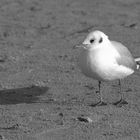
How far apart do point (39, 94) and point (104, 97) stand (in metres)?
0.98

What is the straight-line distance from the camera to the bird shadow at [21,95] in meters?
8.99

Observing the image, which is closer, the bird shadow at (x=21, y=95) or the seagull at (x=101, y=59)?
the seagull at (x=101, y=59)

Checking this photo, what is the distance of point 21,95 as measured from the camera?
30.3ft

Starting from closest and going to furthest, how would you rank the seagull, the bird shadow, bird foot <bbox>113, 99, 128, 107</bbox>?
the seagull → bird foot <bbox>113, 99, 128, 107</bbox> → the bird shadow

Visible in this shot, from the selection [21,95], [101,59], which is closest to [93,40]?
[101,59]

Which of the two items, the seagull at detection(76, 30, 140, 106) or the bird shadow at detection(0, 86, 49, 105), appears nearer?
the seagull at detection(76, 30, 140, 106)

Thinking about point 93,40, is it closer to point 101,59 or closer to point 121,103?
point 101,59

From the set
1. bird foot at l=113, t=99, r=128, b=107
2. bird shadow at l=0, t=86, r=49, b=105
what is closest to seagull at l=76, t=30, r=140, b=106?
bird foot at l=113, t=99, r=128, b=107

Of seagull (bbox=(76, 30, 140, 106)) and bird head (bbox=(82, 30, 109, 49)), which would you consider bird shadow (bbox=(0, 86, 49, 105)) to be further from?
bird head (bbox=(82, 30, 109, 49))

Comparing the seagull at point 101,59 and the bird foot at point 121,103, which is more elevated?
the seagull at point 101,59

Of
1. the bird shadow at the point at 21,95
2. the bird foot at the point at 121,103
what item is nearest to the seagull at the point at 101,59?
the bird foot at the point at 121,103

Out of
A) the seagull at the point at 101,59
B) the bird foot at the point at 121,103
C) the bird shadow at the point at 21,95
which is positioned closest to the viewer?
the seagull at the point at 101,59

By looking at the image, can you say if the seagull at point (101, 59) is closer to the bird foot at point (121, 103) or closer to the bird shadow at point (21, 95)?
the bird foot at point (121, 103)

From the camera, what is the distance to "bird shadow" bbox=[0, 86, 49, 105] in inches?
354
